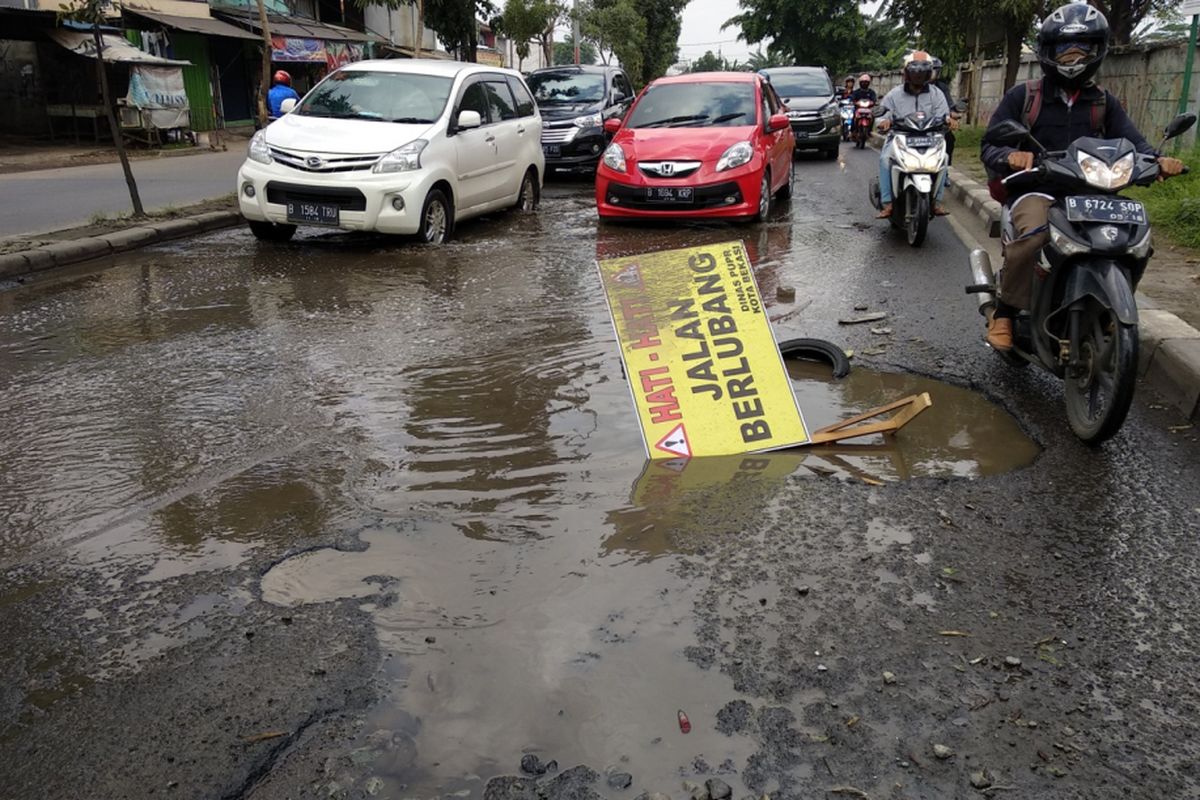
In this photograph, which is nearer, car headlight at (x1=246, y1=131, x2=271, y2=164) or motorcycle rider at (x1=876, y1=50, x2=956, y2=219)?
car headlight at (x1=246, y1=131, x2=271, y2=164)

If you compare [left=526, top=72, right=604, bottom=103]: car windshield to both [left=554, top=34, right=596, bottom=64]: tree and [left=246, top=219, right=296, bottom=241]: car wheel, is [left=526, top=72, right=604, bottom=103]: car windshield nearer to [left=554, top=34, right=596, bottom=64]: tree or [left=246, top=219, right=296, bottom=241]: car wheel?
[left=246, top=219, right=296, bottom=241]: car wheel

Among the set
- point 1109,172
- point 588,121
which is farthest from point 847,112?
point 1109,172

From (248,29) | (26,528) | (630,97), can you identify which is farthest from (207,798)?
(248,29)

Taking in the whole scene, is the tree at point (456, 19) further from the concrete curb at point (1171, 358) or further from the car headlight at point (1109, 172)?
the car headlight at point (1109, 172)

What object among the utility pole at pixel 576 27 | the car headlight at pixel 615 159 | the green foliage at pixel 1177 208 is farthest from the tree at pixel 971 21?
the utility pole at pixel 576 27

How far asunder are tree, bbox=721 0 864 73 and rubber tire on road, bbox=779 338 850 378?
58224 mm

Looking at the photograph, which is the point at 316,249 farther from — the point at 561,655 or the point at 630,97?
the point at 630,97

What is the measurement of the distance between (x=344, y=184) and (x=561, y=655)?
24.8 feet

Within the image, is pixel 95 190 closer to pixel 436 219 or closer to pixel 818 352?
pixel 436 219

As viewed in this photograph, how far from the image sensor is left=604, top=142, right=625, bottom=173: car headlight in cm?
1113

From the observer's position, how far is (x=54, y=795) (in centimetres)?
229

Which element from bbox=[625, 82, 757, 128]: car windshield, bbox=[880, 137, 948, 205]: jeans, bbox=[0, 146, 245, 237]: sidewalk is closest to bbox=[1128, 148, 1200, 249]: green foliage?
bbox=[880, 137, 948, 205]: jeans

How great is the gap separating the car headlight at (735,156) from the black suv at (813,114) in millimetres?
9055

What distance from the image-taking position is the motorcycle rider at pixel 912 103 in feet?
33.1
